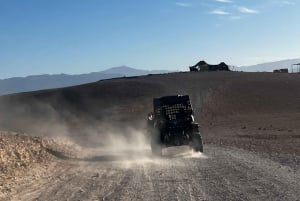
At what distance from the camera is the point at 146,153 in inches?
1153

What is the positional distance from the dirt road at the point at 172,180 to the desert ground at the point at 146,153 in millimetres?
28

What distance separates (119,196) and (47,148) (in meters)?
15.4

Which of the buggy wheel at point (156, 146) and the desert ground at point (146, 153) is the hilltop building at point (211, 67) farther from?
the buggy wheel at point (156, 146)

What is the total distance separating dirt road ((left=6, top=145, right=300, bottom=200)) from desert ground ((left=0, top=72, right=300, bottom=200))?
0.09 feet

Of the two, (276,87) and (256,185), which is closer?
(256,185)

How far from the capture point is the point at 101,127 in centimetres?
5450

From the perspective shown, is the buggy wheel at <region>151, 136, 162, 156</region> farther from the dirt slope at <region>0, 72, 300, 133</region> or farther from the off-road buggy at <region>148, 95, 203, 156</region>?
the dirt slope at <region>0, 72, 300, 133</region>

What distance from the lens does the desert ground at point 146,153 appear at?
611 inches

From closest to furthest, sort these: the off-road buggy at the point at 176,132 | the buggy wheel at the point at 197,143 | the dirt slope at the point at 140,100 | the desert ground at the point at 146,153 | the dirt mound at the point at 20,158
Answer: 1. the desert ground at the point at 146,153
2. the dirt mound at the point at 20,158
3. the buggy wheel at the point at 197,143
4. the off-road buggy at the point at 176,132
5. the dirt slope at the point at 140,100

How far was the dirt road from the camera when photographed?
47.5 feet

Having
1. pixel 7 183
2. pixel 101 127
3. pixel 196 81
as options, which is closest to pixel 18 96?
pixel 196 81

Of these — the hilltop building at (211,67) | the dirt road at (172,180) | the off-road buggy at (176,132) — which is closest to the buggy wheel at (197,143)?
the off-road buggy at (176,132)

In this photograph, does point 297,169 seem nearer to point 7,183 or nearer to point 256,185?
point 256,185

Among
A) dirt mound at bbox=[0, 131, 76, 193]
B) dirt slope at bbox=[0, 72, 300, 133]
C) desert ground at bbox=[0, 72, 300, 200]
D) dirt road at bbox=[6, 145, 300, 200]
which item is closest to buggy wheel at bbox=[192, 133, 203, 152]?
desert ground at bbox=[0, 72, 300, 200]
